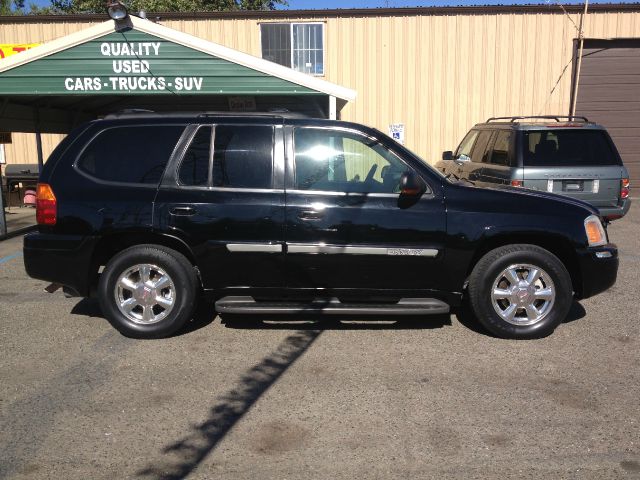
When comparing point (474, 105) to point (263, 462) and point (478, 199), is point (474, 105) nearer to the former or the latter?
point (478, 199)

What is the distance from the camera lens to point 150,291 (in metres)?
5.05

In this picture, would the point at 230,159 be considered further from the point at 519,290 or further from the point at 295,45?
the point at 295,45

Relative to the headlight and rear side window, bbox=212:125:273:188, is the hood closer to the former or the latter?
the headlight

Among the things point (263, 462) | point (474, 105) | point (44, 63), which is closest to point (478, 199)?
point (263, 462)

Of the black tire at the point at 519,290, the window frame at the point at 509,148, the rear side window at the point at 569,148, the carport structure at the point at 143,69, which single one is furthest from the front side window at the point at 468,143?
the black tire at the point at 519,290

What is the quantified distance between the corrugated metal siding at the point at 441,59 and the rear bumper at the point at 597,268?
1015cm

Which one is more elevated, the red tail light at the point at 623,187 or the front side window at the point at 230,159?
the front side window at the point at 230,159

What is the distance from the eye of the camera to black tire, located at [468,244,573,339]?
16.3 ft

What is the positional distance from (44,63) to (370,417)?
7464 mm

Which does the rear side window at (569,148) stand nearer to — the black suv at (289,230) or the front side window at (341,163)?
the black suv at (289,230)

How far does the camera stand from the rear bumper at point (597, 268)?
16.4 ft

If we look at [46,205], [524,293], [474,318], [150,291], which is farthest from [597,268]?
[46,205]

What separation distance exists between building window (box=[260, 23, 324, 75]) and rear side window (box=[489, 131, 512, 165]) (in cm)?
706

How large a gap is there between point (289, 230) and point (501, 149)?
4798 millimetres
